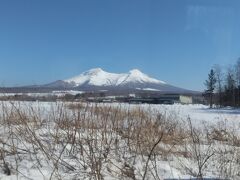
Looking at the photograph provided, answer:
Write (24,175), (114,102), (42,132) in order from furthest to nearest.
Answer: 1. (114,102)
2. (42,132)
3. (24,175)

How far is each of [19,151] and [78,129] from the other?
0.83m

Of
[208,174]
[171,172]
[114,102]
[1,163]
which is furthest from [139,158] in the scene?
[114,102]

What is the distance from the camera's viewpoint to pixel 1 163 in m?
4.36

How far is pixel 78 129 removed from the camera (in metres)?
5.36

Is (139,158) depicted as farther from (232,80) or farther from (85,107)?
(232,80)

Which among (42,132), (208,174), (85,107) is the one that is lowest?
(208,174)

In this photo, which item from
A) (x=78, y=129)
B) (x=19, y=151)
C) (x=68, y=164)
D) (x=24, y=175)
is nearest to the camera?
(x=24, y=175)

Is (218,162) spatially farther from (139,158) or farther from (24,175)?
(24,175)

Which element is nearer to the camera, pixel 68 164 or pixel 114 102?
pixel 68 164

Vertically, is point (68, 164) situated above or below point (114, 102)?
below

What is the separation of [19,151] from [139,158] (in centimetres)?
146

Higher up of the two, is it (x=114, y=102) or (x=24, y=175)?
(x=114, y=102)

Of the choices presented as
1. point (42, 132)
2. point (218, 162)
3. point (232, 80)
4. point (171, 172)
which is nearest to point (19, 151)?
point (42, 132)

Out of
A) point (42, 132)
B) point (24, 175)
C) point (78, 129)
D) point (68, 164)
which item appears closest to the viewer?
point (24, 175)
